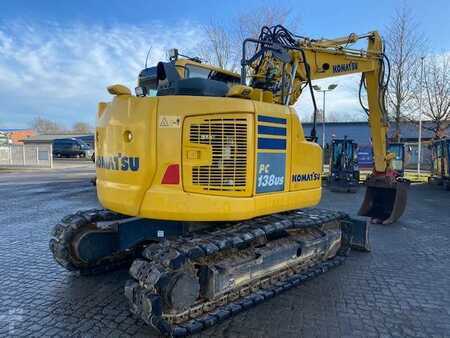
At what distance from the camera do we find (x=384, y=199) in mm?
8953

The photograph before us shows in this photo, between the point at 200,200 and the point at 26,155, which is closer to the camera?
the point at 200,200

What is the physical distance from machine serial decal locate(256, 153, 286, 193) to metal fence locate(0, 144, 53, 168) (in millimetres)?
27937

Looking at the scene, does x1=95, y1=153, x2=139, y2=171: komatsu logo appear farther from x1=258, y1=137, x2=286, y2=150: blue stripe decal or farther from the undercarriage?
x1=258, y1=137, x2=286, y2=150: blue stripe decal

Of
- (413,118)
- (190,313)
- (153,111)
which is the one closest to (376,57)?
(153,111)

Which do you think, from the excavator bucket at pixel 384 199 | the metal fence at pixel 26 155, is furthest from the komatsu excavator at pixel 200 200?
the metal fence at pixel 26 155

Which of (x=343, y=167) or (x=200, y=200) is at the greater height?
(x=200, y=200)

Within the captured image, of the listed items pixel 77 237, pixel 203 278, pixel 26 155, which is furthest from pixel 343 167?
pixel 26 155

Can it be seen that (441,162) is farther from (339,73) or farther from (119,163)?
(119,163)

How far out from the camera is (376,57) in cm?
767

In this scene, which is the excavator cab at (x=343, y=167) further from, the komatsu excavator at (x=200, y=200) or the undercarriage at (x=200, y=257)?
the komatsu excavator at (x=200, y=200)

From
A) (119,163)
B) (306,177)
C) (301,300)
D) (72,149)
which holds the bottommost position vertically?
(301,300)

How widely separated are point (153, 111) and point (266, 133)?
4.13 ft

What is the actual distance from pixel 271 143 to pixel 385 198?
19.2 feet

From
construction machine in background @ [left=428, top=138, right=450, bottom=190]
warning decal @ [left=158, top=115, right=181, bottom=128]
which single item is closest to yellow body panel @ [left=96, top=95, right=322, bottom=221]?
warning decal @ [left=158, top=115, right=181, bottom=128]
